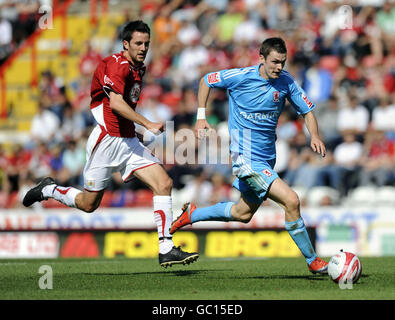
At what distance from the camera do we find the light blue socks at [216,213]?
999cm

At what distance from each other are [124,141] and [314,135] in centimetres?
227

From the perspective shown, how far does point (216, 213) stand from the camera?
33.0 feet

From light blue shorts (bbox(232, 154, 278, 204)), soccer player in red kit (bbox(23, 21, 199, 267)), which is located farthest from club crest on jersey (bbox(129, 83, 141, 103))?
light blue shorts (bbox(232, 154, 278, 204))

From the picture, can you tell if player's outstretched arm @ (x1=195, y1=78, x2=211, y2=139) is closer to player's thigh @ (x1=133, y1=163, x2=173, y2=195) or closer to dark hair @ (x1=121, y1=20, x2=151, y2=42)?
player's thigh @ (x1=133, y1=163, x2=173, y2=195)

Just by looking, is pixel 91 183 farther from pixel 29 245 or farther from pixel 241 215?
pixel 29 245

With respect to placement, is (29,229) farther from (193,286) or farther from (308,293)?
(308,293)

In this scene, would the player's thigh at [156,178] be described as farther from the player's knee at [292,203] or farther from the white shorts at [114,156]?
the player's knee at [292,203]

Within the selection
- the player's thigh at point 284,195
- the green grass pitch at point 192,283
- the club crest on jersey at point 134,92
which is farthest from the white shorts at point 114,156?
the player's thigh at point 284,195

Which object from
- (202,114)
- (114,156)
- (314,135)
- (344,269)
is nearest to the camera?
(344,269)

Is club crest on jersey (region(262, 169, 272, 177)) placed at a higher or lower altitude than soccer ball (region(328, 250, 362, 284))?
higher

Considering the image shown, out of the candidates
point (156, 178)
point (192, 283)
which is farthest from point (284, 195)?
point (156, 178)

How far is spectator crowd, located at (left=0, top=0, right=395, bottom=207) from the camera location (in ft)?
54.6

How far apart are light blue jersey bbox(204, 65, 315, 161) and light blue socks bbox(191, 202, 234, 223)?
802mm

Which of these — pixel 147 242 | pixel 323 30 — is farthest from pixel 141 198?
pixel 323 30
